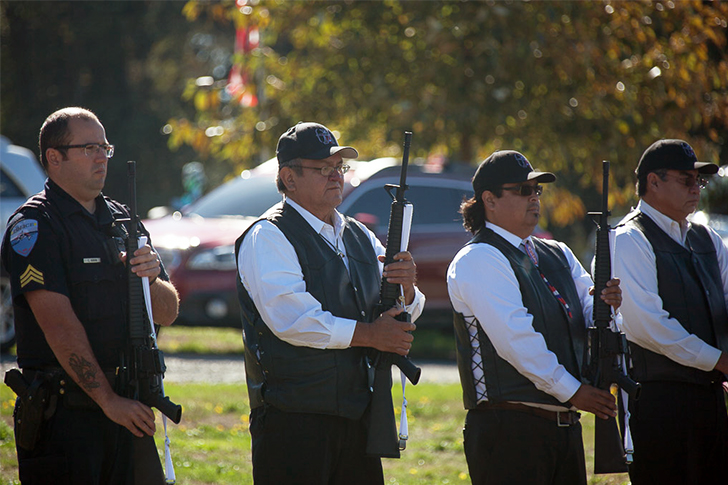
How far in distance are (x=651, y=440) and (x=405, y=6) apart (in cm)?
805

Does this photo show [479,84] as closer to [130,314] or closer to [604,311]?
[604,311]

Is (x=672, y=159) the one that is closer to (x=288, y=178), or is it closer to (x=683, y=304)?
(x=683, y=304)

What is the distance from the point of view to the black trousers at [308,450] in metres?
4.07

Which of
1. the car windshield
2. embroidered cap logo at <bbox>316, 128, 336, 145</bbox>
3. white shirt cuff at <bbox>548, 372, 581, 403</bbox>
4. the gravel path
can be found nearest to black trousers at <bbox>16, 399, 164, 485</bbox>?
embroidered cap logo at <bbox>316, 128, 336, 145</bbox>

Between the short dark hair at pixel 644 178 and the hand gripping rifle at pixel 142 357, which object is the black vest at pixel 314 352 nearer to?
the hand gripping rifle at pixel 142 357

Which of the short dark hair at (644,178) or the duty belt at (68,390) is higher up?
the short dark hair at (644,178)

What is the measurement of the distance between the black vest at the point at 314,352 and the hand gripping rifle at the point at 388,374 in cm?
7

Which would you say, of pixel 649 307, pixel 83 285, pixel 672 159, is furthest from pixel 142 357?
pixel 672 159

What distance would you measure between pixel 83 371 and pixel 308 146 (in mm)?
1464

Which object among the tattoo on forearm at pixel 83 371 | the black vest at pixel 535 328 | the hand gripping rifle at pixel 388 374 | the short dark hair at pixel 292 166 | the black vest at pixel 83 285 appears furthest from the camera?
the short dark hair at pixel 292 166

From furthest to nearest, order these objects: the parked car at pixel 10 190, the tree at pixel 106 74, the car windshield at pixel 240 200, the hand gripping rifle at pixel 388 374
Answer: the tree at pixel 106 74 → the car windshield at pixel 240 200 → the parked car at pixel 10 190 → the hand gripping rifle at pixel 388 374

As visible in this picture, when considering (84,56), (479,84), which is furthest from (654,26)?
(84,56)

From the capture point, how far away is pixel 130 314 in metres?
3.97

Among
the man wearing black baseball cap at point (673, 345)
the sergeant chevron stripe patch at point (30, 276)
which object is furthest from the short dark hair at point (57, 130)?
the man wearing black baseball cap at point (673, 345)
